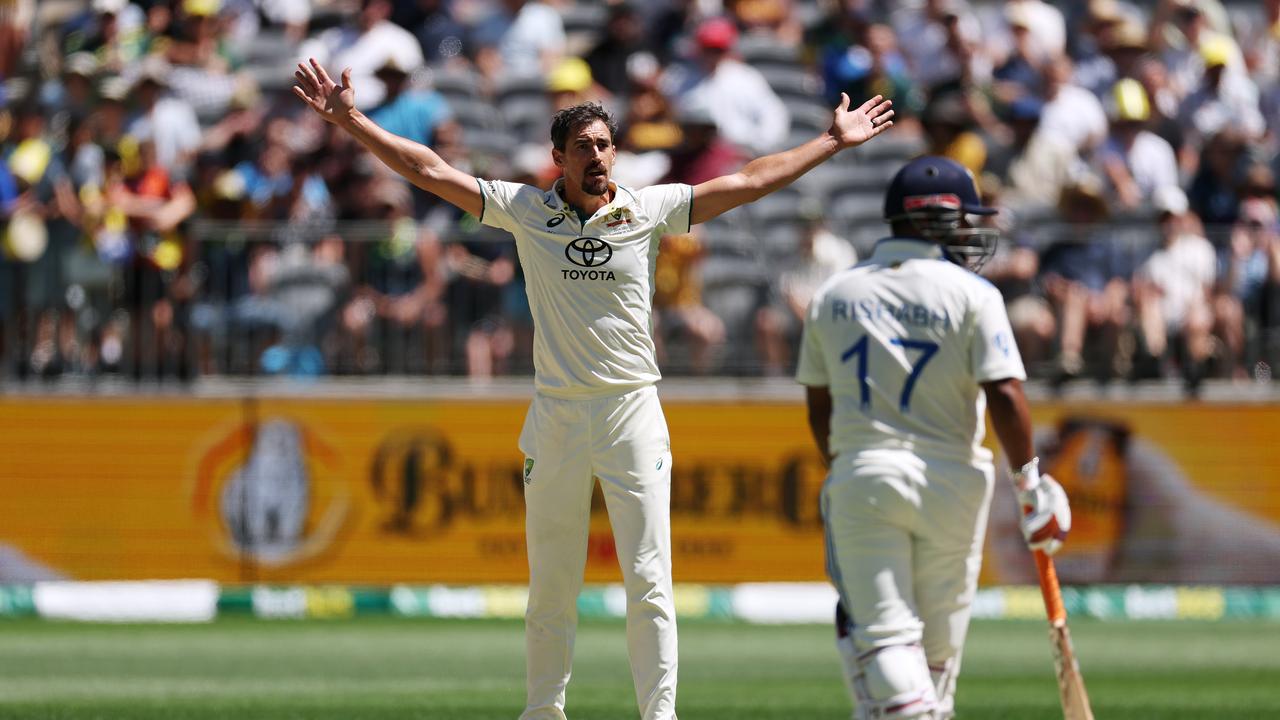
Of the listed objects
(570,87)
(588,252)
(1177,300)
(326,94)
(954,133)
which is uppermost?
(570,87)

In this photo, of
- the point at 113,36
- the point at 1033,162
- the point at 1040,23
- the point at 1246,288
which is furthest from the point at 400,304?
the point at 1040,23

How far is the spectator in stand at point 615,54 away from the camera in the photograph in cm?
1728

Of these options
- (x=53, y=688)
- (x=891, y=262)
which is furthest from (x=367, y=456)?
(x=891, y=262)

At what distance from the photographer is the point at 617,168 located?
14.9 meters

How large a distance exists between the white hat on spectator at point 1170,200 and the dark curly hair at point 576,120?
866 cm

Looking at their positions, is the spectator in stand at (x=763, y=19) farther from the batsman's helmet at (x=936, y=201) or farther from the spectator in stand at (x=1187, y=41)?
the batsman's helmet at (x=936, y=201)

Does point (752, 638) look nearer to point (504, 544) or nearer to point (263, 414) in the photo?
point (504, 544)

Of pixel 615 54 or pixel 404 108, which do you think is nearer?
pixel 404 108

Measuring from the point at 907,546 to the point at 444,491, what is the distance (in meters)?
9.06

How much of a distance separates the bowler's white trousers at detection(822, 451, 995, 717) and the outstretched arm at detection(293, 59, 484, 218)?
2.14 m

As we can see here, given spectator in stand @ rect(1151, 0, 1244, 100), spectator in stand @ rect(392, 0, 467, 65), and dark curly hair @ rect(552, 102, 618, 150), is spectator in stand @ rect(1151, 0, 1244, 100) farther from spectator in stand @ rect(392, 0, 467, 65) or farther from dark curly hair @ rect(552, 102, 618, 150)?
dark curly hair @ rect(552, 102, 618, 150)

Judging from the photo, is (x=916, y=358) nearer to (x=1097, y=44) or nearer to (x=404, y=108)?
(x=404, y=108)

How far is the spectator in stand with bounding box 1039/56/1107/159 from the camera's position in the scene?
16.2 metres

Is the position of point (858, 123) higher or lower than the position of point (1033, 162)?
lower
